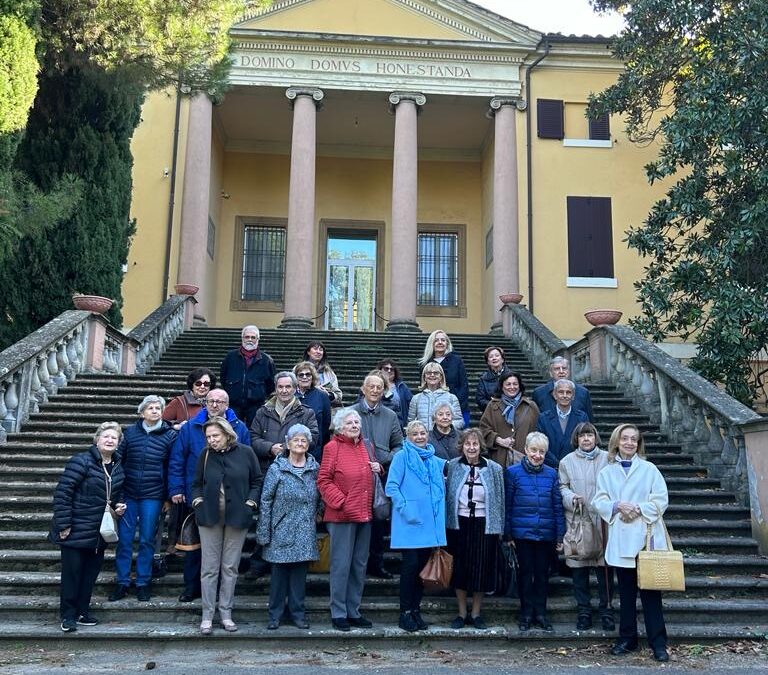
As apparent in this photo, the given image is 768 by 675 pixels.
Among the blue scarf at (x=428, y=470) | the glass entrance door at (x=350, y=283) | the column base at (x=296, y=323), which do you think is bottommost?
the blue scarf at (x=428, y=470)

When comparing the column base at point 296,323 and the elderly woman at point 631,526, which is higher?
the column base at point 296,323

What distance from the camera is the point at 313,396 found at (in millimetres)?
6781

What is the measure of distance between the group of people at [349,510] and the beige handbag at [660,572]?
0.16 metres

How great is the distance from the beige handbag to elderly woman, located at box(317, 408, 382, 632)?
1.86 m

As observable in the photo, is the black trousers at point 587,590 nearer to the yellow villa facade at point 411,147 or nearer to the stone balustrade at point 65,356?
the stone balustrade at point 65,356

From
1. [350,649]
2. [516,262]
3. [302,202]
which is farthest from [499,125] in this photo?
[350,649]

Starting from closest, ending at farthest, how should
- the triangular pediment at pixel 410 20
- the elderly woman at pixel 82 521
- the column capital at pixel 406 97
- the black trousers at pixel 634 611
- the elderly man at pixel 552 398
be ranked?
the black trousers at pixel 634 611 < the elderly woman at pixel 82 521 < the elderly man at pixel 552 398 < the column capital at pixel 406 97 < the triangular pediment at pixel 410 20

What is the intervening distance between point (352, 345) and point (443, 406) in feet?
23.9

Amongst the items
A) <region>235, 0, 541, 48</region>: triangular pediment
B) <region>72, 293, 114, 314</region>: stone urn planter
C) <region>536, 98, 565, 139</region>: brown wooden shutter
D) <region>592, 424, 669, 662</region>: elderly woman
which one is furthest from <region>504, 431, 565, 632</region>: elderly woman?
<region>235, 0, 541, 48</region>: triangular pediment

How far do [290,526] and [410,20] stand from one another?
14.7 m

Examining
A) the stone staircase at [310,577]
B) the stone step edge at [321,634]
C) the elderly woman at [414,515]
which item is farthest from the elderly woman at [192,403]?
the elderly woman at [414,515]

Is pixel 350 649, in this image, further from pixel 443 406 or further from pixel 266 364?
pixel 266 364

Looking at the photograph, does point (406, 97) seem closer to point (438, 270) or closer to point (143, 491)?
point (438, 270)

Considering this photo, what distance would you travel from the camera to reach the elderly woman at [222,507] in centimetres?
548
